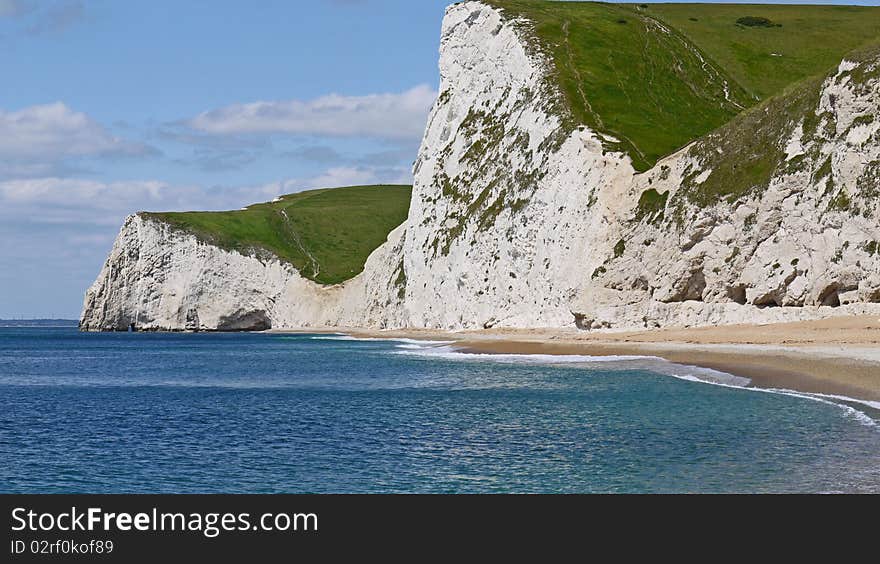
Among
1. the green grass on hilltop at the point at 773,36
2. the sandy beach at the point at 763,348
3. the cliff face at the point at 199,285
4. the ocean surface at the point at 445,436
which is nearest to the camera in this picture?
the ocean surface at the point at 445,436

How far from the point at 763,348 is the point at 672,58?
6385 cm

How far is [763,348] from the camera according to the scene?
43656mm

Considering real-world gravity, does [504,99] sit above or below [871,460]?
above

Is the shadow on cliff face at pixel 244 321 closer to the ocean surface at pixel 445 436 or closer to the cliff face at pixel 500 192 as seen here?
the cliff face at pixel 500 192

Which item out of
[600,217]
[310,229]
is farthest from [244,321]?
[600,217]

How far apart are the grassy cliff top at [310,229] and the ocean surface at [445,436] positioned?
4236 inches

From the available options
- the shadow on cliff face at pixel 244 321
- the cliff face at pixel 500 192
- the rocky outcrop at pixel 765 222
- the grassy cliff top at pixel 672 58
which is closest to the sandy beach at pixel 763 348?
the rocky outcrop at pixel 765 222

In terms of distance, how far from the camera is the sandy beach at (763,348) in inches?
1228

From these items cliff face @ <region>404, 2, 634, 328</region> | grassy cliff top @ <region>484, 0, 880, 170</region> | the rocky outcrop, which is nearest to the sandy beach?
the rocky outcrop

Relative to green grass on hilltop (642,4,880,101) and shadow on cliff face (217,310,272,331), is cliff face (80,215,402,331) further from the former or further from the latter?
green grass on hilltop (642,4,880,101)

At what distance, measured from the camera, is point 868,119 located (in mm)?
51812
